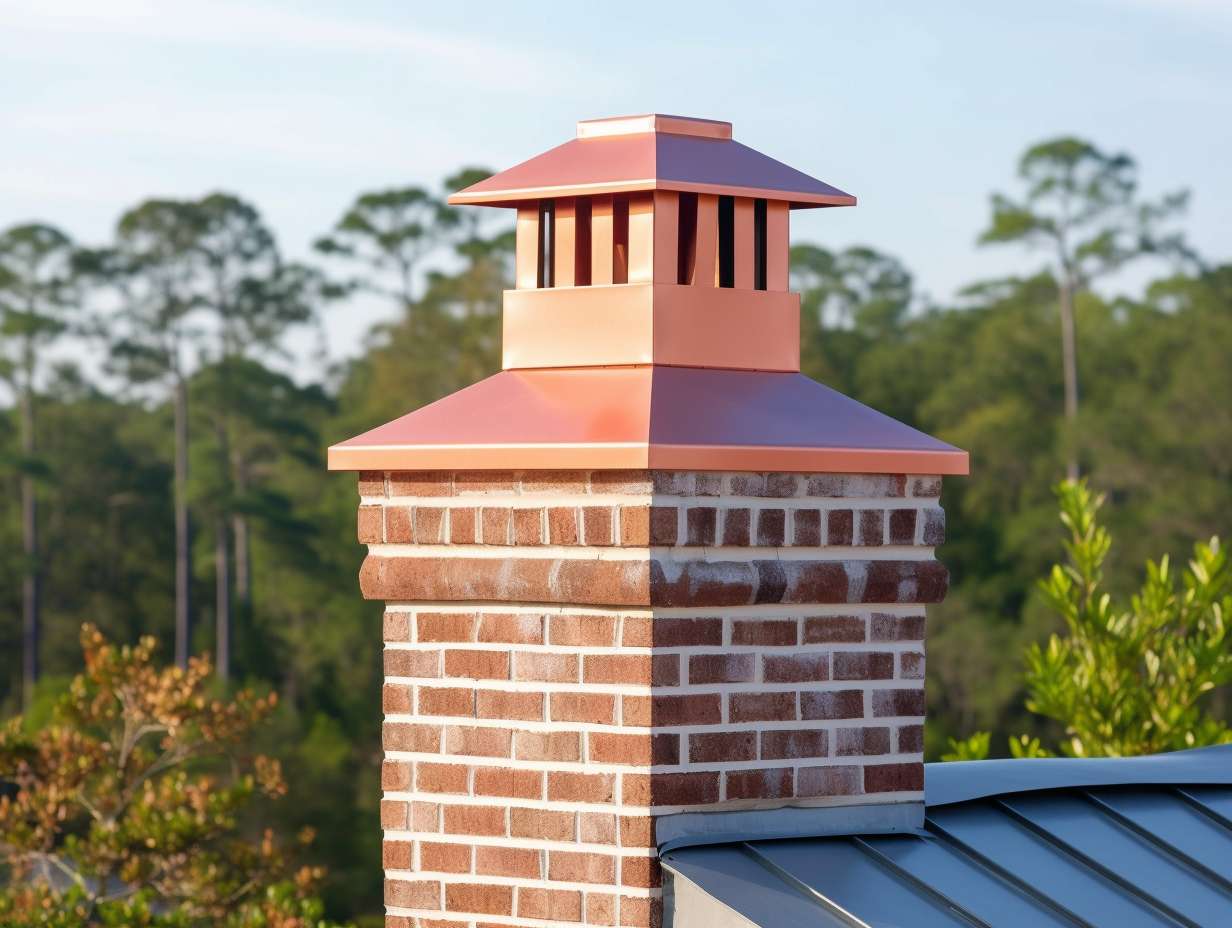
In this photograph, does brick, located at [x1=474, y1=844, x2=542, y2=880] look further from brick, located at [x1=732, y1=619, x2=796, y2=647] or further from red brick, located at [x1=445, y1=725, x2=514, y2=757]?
brick, located at [x1=732, y1=619, x2=796, y2=647]

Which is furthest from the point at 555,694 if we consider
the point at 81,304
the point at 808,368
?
the point at 81,304

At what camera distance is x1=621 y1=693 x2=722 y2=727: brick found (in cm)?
359

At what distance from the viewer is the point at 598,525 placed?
11.9ft

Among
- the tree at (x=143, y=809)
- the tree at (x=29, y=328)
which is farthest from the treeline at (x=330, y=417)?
the tree at (x=143, y=809)

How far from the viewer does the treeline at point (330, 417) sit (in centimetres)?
3922

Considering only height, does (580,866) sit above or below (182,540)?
above

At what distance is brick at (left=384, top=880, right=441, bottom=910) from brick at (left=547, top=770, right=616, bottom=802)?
0.33 metres

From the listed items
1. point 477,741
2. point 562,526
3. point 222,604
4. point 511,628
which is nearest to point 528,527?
point 562,526

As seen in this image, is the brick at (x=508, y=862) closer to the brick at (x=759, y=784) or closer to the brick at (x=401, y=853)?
the brick at (x=401, y=853)

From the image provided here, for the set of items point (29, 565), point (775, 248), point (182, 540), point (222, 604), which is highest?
point (775, 248)

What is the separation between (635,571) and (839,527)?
48cm

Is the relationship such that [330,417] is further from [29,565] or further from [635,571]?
[635,571]

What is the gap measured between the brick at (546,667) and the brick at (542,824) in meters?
0.25

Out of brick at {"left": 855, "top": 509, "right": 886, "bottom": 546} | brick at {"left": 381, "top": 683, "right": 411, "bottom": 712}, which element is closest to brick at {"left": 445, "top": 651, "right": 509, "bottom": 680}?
brick at {"left": 381, "top": 683, "right": 411, "bottom": 712}
